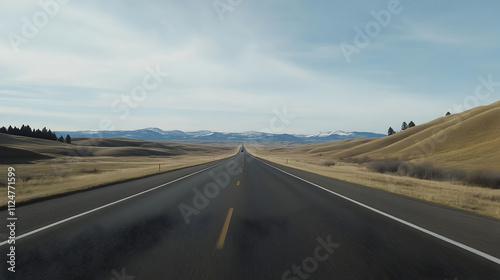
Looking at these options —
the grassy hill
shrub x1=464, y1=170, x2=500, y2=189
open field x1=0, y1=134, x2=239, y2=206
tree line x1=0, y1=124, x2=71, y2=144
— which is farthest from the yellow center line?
tree line x1=0, y1=124, x2=71, y2=144

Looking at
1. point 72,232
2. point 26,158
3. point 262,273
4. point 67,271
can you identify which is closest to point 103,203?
point 72,232

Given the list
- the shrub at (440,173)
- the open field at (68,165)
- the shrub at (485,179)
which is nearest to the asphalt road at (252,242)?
the open field at (68,165)

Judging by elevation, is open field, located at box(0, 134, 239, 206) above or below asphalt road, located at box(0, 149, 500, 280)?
below

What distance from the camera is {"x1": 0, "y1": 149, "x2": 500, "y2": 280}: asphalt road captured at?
4.42 meters

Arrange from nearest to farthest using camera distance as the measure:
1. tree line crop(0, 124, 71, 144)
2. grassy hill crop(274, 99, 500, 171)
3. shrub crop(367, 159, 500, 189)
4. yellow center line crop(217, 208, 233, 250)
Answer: yellow center line crop(217, 208, 233, 250), shrub crop(367, 159, 500, 189), grassy hill crop(274, 99, 500, 171), tree line crop(0, 124, 71, 144)

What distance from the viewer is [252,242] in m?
5.85

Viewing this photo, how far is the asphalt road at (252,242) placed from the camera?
442cm

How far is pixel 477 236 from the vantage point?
21.1 feet

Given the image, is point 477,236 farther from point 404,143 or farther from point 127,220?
point 404,143

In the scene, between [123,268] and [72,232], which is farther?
[72,232]

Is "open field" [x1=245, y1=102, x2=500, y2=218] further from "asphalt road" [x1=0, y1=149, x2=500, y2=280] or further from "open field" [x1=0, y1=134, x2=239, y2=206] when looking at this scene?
"open field" [x1=0, y1=134, x2=239, y2=206]

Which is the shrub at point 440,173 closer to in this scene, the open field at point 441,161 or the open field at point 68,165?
the open field at point 441,161

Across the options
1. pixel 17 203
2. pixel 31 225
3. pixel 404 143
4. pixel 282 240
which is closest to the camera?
pixel 282 240

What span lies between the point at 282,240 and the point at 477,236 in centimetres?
447
